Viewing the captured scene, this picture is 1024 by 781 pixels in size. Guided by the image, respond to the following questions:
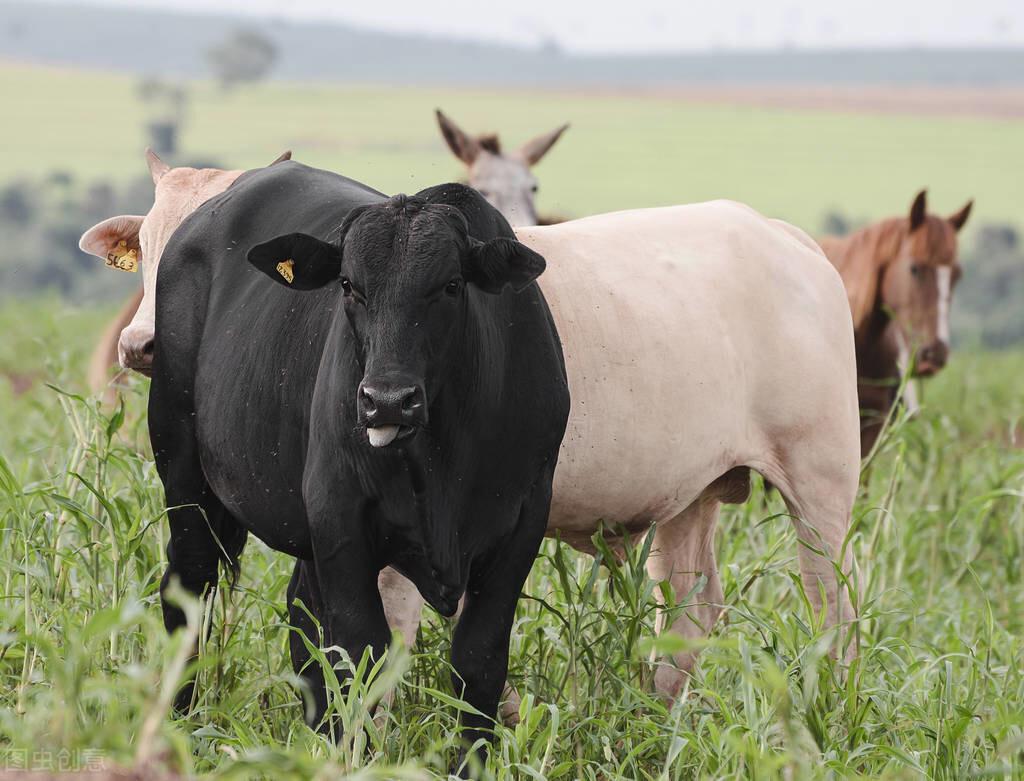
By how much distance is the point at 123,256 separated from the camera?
5.05m

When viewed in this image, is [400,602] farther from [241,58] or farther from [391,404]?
[241,58]

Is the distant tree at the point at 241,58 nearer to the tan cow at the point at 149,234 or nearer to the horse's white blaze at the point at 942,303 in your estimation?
the horse's white blaze at the point at 942,303

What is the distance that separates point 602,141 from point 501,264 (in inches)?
2427

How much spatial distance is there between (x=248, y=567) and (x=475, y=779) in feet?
8.12

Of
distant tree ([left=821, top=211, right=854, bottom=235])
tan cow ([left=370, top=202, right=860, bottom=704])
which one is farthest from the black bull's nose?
distant tree ([left=821, top=211, right=854, bottom=235])

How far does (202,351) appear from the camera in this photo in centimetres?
411

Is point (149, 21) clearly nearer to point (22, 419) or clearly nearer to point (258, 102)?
point (258, 102)

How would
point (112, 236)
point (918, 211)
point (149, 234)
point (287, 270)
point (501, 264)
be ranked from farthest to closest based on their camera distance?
point (918, 211), point (112, 236), point (149, 234), point (287, 270), point (501, 264)

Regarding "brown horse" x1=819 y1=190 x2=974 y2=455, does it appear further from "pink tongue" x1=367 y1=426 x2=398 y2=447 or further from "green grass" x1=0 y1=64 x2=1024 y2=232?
"green grass" x1=0 y1=64 x2=1024 y2=232

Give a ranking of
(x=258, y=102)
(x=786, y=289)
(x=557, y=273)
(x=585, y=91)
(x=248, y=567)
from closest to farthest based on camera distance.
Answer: (x=557, y=273) → (x=786, y=289) → (x=248, y=567) → (x=258, y=102) → (x=585, y=91)

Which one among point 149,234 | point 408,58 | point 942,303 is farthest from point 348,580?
point 408,58

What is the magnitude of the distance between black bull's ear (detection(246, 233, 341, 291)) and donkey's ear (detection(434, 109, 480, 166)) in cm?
686

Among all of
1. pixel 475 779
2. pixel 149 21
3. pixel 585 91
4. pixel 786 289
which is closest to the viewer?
pixel 475 779

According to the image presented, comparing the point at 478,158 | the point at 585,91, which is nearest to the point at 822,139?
the point at 585,91
